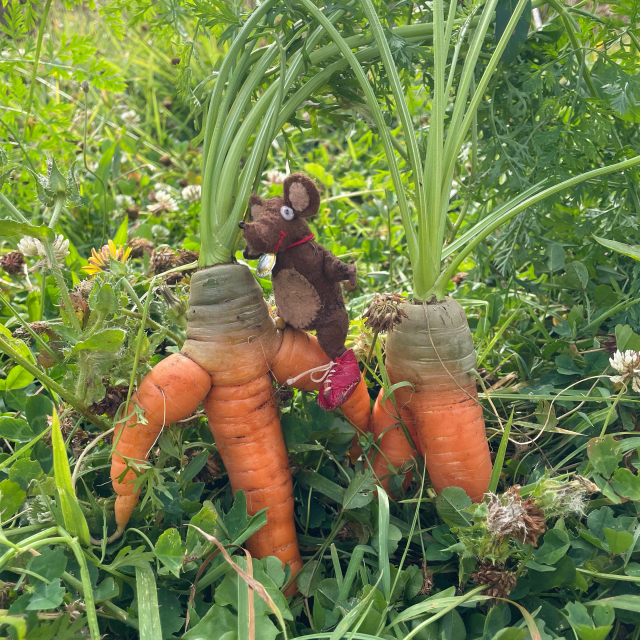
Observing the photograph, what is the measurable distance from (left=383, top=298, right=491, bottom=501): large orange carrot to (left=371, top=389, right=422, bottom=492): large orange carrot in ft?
0.25

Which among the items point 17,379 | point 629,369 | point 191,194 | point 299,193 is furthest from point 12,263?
point 629,369

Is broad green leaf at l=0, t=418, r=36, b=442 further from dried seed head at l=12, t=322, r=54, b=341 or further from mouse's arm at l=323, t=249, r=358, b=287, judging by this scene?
mouse's arm at l=323, t=249, r=358, b=287

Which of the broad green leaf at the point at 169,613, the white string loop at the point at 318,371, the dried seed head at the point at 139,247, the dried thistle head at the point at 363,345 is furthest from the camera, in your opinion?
the dried seed head at the point at 139,247

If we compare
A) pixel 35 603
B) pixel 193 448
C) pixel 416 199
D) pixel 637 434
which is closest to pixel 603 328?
pixel 637 434

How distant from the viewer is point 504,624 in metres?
0.95

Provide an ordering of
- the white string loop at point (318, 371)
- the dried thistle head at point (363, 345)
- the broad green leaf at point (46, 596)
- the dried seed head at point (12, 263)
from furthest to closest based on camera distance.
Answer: the dried seed head at point (12, 263) → the dried thistle head at point (363, 345) → the white string loop at point (318, 371) → the broad green leaf at point (46, 596)

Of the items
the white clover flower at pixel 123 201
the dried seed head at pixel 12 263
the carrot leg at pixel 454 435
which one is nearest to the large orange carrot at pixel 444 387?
the carrot leg at pixel 454 435

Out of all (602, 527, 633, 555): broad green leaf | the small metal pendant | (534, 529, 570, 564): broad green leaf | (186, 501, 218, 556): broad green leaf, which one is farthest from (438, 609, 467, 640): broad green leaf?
the small metal pendant

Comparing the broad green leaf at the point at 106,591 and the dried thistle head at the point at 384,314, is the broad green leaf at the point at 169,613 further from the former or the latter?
the dried thistle head at the point at 384,314

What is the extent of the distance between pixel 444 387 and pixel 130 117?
7.59 ft

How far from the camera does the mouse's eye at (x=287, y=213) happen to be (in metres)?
1.08

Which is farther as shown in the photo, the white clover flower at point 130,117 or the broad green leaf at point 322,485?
the white clover flower at point 130,117

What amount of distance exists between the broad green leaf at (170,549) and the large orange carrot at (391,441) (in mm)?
465

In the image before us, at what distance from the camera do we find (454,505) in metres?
1.07
